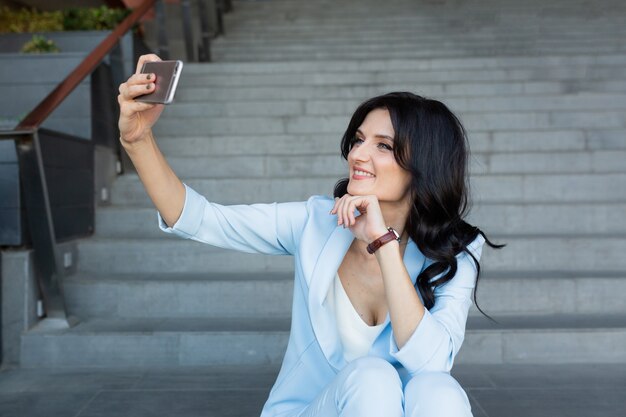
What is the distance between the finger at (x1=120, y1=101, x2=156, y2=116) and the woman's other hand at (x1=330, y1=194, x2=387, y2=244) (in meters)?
0.45

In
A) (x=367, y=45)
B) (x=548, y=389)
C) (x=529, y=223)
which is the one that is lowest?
(x=548, y=389)

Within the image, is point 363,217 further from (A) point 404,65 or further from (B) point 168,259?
(A) point 404,65

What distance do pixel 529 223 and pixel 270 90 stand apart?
89.5 inches

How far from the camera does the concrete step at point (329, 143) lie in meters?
4.03

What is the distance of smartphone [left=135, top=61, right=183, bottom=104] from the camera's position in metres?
1.10

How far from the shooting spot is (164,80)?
3.67 ft

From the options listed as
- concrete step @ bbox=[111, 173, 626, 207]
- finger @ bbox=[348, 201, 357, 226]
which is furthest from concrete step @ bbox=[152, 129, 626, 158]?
finger @ bbox=[348, 201, 357, 226]

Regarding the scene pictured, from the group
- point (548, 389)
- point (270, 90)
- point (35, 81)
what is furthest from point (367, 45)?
point (548, 389)

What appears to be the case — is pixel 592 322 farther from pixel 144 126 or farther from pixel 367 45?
pixel 367 45

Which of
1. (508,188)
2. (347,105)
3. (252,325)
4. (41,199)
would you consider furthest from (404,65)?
(41,199)

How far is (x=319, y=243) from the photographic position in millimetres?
1484

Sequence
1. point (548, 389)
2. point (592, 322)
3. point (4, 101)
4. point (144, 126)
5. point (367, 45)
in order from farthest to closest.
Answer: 1. point (367, 45)
2. point (4, 101)
3. point (592, 322)
4. point (548, 389)
5. point (144, 126)

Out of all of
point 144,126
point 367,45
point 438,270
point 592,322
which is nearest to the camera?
point 144,126

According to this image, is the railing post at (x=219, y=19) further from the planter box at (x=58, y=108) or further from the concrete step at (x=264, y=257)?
the concrete step at (x=264, y=257)
